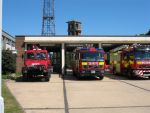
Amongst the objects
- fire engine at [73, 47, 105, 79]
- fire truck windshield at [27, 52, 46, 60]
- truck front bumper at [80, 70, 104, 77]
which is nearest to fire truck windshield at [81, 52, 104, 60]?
fire engine at [73, 47, 105, 79]

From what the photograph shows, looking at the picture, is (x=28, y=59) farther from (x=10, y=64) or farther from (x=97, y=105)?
(x=97, y=105)

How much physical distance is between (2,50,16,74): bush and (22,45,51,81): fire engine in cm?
755

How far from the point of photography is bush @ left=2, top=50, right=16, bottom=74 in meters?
35.0

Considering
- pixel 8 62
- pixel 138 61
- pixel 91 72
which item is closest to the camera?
pixel 91 72

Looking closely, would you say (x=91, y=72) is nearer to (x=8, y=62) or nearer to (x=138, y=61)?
(x=138, y=61)

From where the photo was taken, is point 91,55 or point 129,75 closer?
point 91,55

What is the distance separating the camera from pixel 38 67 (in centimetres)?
2684

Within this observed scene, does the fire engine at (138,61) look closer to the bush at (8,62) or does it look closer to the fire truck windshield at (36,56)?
the fire truck windshield at (36,56)

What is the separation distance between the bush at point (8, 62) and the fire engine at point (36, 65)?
7.55m

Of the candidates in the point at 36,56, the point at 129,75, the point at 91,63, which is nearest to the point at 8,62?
the point at 36,56

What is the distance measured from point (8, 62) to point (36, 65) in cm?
932

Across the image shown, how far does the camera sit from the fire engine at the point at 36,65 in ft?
87.8

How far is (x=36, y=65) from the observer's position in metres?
27.1

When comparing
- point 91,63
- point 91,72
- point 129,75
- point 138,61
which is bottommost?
point 129,75
